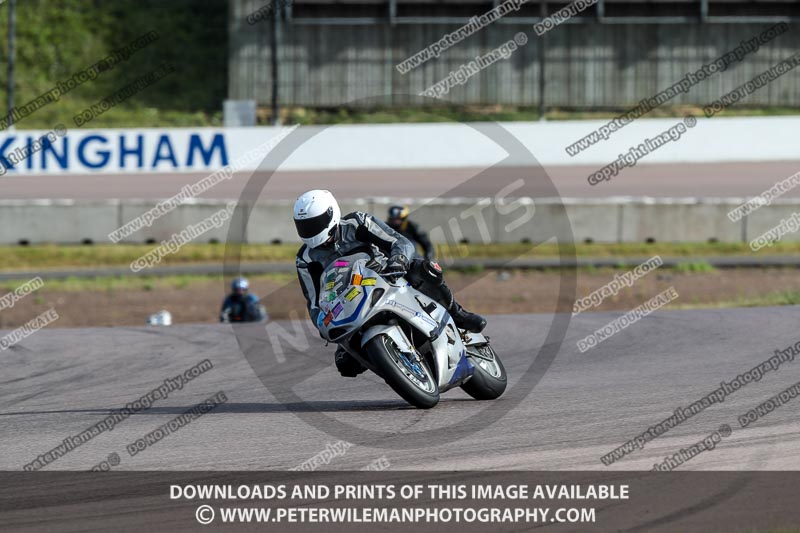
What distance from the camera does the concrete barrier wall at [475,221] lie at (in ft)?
83.7

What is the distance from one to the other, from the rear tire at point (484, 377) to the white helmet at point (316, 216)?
4.88 ft

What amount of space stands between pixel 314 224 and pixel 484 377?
180cm

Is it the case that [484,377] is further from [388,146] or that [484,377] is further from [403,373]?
[388,146]

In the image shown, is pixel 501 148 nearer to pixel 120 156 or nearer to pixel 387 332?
pixel 120 156

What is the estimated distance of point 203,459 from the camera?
24.5ft

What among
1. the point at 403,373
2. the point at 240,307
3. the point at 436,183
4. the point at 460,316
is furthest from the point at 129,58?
the point at 403,373

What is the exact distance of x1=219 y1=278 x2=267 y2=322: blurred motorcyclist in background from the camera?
16.8 metres

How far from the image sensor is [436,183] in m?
30.4

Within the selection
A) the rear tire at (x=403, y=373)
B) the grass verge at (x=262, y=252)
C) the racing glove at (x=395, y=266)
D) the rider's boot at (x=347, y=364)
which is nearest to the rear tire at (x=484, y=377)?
the rear tire at (x=403, y=373)

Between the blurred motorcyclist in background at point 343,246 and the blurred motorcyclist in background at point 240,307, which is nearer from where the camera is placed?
the blurred motorcyclist in background at point 343,246

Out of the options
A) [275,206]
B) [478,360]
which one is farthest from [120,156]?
[478,360]

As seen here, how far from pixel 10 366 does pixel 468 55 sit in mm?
27340

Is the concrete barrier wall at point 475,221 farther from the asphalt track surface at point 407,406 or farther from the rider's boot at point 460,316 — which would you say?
the rider's boot at point 460,316

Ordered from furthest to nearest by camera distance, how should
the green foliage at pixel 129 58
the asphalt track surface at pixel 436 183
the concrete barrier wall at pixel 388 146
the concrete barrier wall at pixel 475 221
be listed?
the green foliage at pixel 129 58 < the concrete barrier wall at pixel 388 146 < the asphalt track surface at pixel 436 183 < the concrete barrier wall at pixel 475 221
